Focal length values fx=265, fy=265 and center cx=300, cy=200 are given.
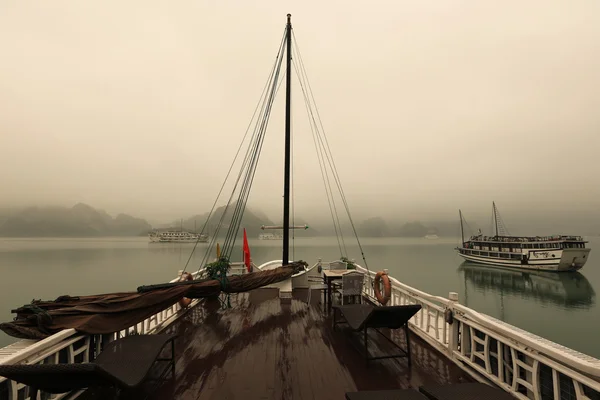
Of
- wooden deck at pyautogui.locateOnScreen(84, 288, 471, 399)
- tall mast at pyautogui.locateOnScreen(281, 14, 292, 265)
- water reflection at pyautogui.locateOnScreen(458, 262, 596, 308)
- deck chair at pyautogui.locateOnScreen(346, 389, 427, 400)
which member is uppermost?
tall mast at pyautogui.locateOnScreen(281, 14, 292, 265)

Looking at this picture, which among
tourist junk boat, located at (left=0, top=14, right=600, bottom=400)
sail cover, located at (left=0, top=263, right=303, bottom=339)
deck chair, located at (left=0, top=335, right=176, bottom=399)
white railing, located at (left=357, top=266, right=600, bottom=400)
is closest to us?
deck chair, located at (left=0, top=335, right=176, bottom=399)

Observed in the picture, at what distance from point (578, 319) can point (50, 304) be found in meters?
27.3

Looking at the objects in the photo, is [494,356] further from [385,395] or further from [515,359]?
[385,395]

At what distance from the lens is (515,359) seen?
274 cm

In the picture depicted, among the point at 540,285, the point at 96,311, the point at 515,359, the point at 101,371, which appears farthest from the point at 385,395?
the point at 540,285

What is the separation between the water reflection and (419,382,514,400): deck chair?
28221 mm

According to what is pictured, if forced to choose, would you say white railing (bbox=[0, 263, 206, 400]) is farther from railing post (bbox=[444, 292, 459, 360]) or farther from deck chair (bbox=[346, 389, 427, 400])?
railing post (bbox=[444, 292, 459, 360])

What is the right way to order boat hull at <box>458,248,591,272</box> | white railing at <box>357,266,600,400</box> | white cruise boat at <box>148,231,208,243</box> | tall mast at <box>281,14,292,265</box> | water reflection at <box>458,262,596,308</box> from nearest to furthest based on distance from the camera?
white railing at <box>357,266,600,400</box>
tall mast at <box>281,14,292,265</box>
water reflection at <box>458,262,596,308</box>
boat hull at <box>458,248,591,272</box>
white cruise boat at <box>148,231,208,243</box>

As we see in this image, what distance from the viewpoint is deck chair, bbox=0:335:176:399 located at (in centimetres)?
193

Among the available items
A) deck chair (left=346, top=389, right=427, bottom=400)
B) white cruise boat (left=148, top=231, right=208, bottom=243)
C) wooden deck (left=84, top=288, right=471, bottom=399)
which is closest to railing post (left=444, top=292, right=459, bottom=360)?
wooden deck (left=84, top=288, right=471, bottom=399)

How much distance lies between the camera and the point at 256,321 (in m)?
5.64

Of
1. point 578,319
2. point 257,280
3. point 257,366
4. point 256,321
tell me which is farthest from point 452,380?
point 578,319

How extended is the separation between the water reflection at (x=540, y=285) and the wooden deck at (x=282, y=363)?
27171 mm

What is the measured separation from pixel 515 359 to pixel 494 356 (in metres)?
0.46
